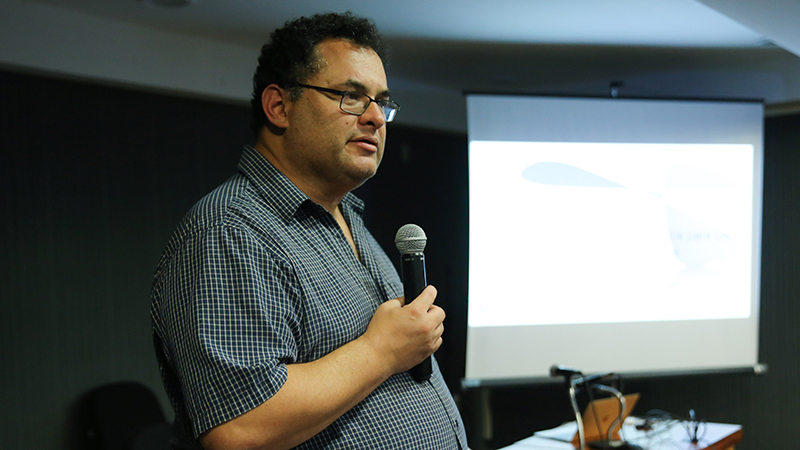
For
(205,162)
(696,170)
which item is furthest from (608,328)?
(205,162)

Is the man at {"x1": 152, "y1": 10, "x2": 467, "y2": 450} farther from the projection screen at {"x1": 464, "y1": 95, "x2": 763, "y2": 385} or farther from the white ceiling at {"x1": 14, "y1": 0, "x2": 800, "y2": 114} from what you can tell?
the projection screen at {"x1": 464, "y1": 95, "x2": 763, "y2": 385}

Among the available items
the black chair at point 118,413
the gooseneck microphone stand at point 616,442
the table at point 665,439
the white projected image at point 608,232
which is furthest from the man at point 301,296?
the white projected image at point 608,232

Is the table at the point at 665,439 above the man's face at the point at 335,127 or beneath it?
beneath

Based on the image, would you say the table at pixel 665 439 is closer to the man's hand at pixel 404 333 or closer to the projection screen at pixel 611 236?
the projection screen at pixel 611 236

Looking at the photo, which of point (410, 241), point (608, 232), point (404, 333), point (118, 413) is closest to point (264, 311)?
point (404, 333)

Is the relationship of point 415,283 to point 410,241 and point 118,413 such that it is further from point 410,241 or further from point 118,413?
point 118,413

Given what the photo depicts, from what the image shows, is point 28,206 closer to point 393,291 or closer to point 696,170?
point 393,291

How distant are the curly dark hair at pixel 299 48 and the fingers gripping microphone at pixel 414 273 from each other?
37 centimetres

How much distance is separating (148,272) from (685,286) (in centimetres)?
300

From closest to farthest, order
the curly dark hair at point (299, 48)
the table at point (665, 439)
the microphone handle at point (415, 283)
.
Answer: the microphone handle at point (415, 283), the curly dark hair at point (299, 48), the table at point (665, 439)

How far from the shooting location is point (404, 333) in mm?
1067

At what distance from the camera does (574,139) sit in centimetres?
371

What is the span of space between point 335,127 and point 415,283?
0.34 meters

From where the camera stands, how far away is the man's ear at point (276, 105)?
4.20 ft
